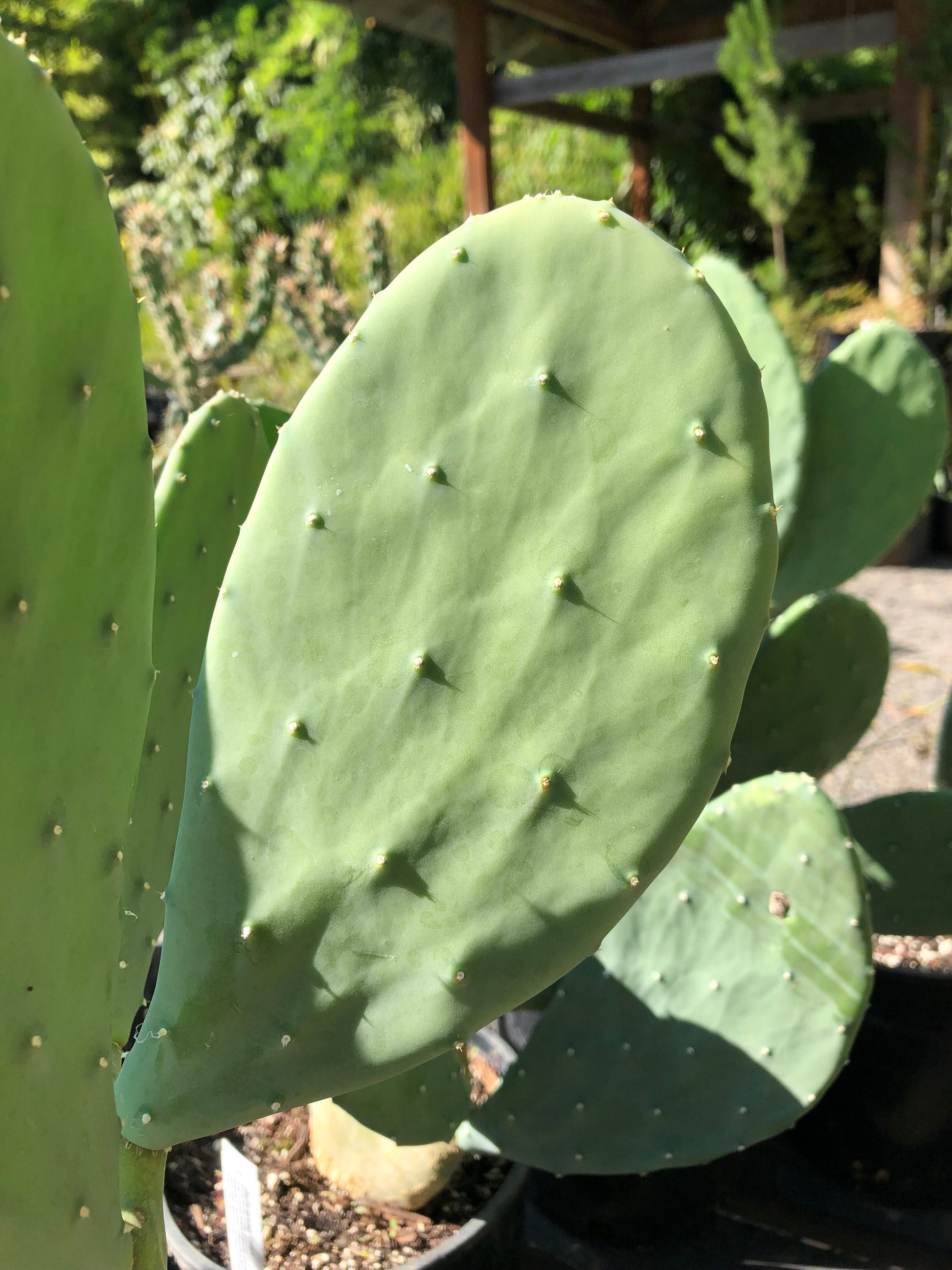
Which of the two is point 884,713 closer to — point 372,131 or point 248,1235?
point 248,1235

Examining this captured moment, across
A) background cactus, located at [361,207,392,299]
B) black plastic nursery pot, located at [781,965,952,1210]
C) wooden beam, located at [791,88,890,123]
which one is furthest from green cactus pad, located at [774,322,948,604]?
wooden beam, located at [791,88,890,123]

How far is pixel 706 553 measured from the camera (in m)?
0.51

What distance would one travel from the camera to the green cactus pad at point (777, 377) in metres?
1.36

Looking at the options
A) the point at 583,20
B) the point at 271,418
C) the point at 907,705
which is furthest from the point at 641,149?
the point at 271,418

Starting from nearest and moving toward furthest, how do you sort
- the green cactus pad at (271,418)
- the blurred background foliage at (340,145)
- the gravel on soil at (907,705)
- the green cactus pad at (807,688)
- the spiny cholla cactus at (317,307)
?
the green cactus pad at (271,418) < the green cactus pad at (807,688) < the gravel on soil at (907,705) < the spiny cholla cactus at (317,307) < the blurred background foliage at (340,145)

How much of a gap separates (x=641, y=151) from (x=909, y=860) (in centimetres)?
638

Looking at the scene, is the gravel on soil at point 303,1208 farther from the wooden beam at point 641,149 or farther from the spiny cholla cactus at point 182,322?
the wooden beam at point 641,149

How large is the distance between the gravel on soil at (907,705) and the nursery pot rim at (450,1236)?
0.77 meters

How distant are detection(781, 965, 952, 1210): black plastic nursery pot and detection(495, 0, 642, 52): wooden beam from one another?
4.57 metres

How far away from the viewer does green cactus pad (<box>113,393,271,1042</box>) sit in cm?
73

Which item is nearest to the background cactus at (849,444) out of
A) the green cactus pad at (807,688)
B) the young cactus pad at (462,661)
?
the green cactus pad at (807,688)

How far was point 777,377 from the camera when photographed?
140cm

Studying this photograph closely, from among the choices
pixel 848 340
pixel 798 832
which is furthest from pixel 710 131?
pixel 798 832

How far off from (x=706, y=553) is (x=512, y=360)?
5.3 inches
